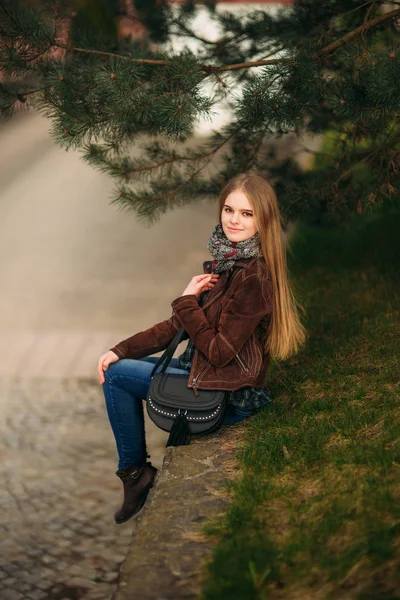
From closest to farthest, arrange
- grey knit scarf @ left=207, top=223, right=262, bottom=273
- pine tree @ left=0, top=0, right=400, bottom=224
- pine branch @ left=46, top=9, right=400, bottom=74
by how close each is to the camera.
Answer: grey knit scarf @ left=207, top=223, right=262, bottom=273 → pine tree @ left=0, top=0, right=400, bottom=224 → pine branch @ left=46, top=9, right=400, bottom=74

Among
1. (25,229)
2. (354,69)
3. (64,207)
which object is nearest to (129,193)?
(354,69)

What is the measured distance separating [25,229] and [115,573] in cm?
691

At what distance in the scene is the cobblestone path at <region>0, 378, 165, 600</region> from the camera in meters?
3.44

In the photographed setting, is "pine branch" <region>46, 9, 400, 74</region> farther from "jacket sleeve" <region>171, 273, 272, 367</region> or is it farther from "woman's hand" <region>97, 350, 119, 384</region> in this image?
"woman's hand" <region>97, 350, 119, 384</region>

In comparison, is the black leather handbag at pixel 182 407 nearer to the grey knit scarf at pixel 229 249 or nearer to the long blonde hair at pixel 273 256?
the long blonde hair at pixel 273 256

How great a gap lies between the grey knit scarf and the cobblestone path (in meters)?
1.35

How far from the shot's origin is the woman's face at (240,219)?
356cm

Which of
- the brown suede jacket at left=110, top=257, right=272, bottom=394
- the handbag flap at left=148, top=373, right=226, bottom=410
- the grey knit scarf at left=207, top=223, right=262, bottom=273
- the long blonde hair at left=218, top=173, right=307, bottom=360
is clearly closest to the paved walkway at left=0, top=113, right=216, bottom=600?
the handbag flap at left=148, top=373, right=226, bottom=410

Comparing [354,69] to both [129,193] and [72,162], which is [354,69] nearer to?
[129,193]

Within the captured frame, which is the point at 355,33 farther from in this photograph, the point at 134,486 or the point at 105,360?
the point at 134,486

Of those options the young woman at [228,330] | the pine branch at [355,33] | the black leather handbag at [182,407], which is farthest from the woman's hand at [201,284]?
the pine branch at [355,33]

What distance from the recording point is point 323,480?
311 centimetres

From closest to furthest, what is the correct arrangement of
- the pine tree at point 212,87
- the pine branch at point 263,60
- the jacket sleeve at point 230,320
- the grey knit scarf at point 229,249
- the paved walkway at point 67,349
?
the jacket sleeve at point 230,320, the grey knit scarf at point 229,249, the paved walkway at point 67,349, the pine tree at point 212,87, the pine branch at point 263,60

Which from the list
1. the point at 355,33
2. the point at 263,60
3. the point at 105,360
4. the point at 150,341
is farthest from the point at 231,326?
the point at 355,33
